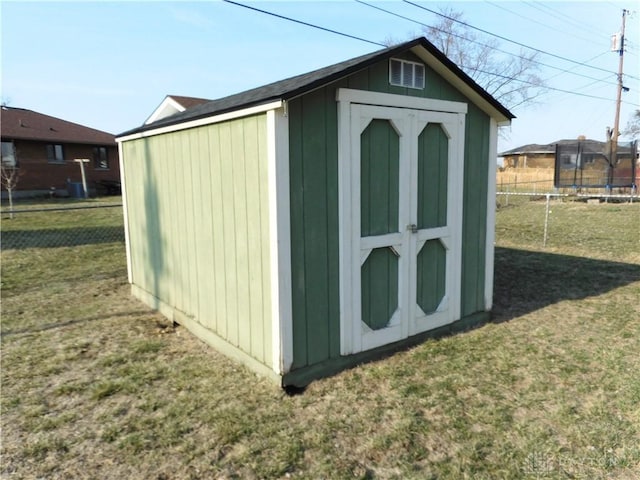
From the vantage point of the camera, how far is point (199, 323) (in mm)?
4234

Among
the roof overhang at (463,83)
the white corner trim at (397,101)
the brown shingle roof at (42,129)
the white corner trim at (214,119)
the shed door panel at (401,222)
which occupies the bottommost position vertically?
the shed door panel at (401,222)

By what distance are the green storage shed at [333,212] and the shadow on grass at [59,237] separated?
600 cm

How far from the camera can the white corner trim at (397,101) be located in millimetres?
3322

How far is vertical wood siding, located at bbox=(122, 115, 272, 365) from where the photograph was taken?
3270mm

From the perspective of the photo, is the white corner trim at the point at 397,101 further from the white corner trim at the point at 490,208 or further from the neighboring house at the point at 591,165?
the neighboring house at the point at 591,165

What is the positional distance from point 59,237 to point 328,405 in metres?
9.48

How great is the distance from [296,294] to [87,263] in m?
5.97

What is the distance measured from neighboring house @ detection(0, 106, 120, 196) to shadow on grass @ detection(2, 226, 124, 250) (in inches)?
454

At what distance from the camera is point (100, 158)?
23938 mm

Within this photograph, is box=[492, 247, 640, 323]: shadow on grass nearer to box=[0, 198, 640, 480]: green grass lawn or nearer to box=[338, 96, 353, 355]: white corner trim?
box=[0, 198, 640, 480]: green grass lawn

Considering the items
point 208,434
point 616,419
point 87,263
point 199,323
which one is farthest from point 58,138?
point 616,419

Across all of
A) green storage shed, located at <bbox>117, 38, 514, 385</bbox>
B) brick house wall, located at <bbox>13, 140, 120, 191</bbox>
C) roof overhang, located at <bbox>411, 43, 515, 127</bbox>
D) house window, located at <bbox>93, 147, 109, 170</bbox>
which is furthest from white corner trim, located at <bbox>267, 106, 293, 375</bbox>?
house window, located at <bbox>93, 147, 109, 170</bbox>

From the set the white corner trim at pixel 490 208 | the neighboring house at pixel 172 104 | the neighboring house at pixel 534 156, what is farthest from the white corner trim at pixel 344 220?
the neighboring house at pixel 534 156

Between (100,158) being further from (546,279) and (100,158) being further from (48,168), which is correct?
(546,279)
